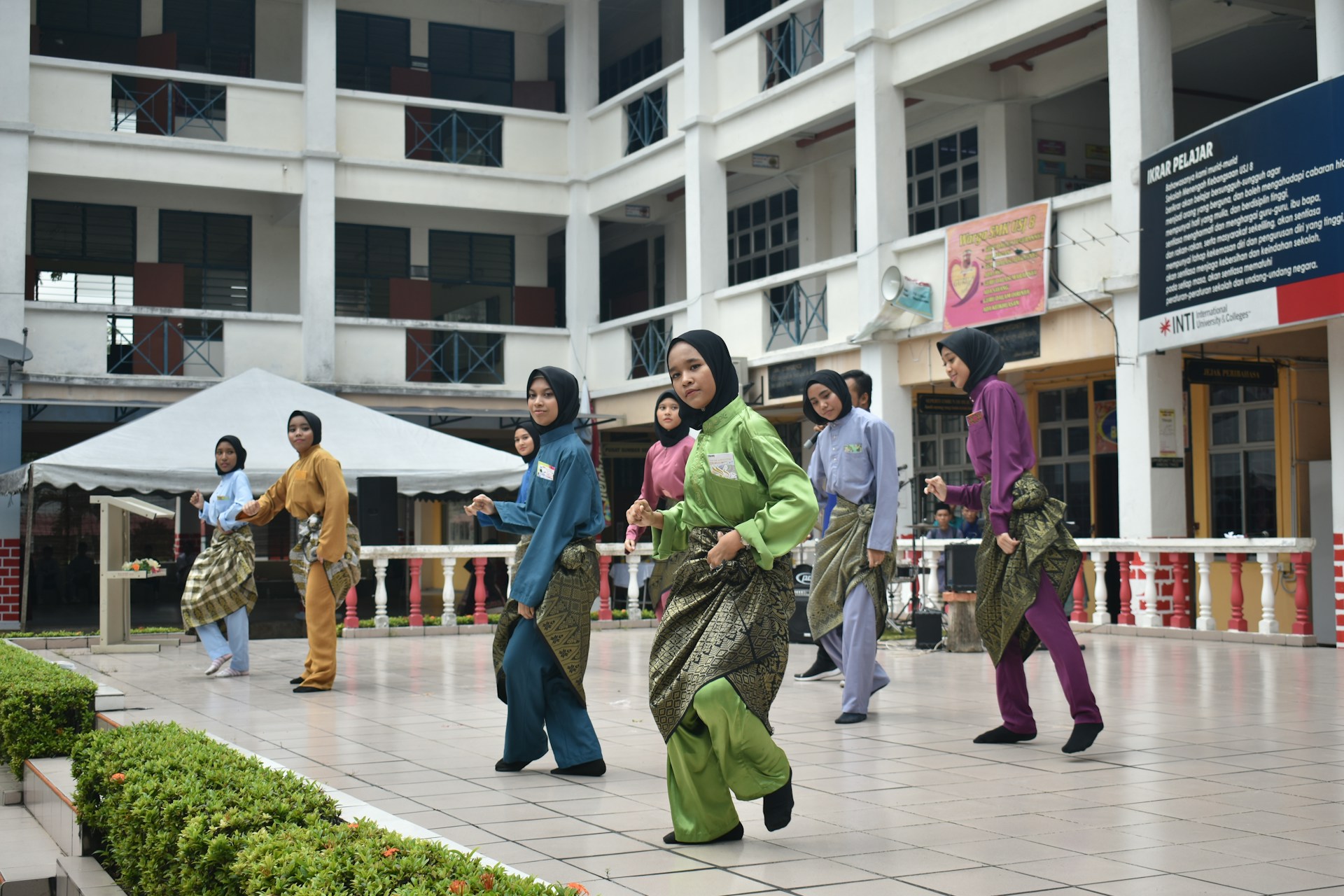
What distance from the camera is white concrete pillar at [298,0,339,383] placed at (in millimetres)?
21359

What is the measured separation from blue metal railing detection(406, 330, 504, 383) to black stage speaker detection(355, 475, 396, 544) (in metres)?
8.03

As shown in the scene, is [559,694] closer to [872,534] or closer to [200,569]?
[872,534]

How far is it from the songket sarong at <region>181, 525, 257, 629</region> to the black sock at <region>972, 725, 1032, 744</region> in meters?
5.79

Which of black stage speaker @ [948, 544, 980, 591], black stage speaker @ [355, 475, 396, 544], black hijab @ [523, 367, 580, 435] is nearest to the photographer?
black hijab @ [523, 367, 580, 435]

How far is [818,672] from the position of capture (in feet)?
33.5

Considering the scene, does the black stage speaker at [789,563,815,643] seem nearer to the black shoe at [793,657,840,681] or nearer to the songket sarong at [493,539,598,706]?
the black shoe at [793,657,840,681]

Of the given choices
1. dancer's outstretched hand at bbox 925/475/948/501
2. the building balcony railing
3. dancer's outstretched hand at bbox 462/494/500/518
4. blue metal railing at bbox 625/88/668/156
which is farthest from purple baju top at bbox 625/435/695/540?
blue metal railing at bbox 625/88/668/156

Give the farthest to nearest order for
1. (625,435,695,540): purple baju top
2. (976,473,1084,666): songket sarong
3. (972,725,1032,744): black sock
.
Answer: (625,435,695,540): purple baju top < (972,725,1032,744): black sock < (976,473,1084,666): songket sarong

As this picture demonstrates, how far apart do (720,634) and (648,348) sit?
710 inches

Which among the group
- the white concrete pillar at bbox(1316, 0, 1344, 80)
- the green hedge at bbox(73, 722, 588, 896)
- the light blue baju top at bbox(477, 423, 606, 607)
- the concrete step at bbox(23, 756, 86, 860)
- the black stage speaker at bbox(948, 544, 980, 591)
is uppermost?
the white concrete pillar at bbox(1316, 0, 1344, 80)

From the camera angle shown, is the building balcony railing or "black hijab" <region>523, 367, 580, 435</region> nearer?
"black hijab" <region>523, 367, 580, 435</region>

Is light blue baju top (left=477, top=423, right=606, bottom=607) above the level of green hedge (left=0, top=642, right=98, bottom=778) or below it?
above

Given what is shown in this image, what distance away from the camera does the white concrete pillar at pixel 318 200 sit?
21359 mm

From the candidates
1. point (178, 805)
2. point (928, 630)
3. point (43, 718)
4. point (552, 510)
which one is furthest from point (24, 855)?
point (928, 630)
